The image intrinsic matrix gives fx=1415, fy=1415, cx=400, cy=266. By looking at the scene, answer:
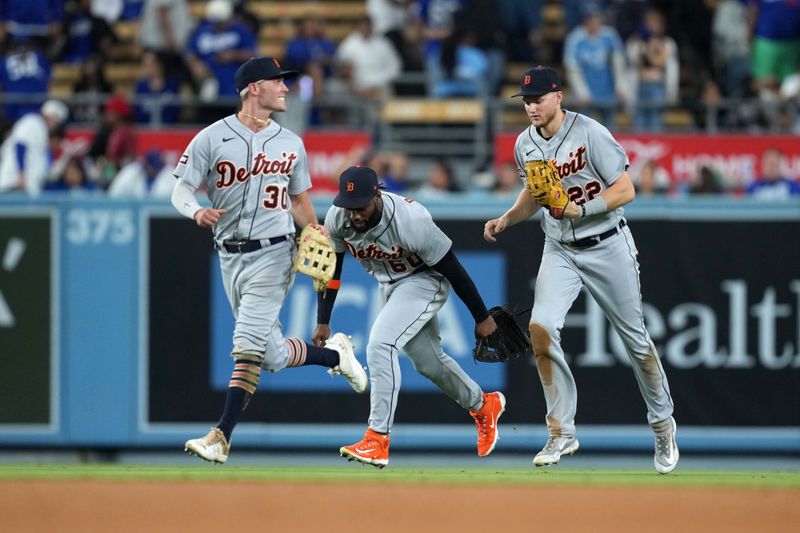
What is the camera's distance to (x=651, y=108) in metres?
15.6

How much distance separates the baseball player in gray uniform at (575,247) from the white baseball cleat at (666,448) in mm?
49

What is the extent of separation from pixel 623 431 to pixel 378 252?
417cm

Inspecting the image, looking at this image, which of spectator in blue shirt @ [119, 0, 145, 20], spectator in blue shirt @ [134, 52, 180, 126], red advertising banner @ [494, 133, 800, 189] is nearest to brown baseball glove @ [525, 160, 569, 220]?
red advertising banner @ [494, 133, 800, 189]

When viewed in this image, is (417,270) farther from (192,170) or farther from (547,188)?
(192,170)

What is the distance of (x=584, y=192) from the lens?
8.59m

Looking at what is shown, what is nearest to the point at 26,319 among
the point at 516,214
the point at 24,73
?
the point at 24,73

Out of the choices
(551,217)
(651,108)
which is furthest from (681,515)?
(651,108)

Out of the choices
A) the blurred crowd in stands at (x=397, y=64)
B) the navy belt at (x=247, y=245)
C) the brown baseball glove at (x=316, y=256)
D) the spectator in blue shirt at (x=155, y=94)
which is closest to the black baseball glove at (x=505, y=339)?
the brown baseball glove at (x=316, y=256)

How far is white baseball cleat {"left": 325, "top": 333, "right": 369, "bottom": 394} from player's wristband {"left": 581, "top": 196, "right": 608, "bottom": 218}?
204 centimetres

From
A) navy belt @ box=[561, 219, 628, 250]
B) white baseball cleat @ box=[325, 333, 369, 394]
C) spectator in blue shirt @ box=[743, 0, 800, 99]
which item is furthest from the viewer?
spectator in blue shirt @ box=[743, 0, 800, 99]

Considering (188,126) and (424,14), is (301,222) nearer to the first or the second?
(188,126)

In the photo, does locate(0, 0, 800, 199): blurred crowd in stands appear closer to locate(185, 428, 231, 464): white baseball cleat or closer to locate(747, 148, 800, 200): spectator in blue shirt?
locate(747, 148, 800, 200): spectator in blue shirt

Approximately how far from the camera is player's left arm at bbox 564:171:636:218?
26.9ft

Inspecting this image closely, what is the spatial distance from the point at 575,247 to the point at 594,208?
18.1 inches
